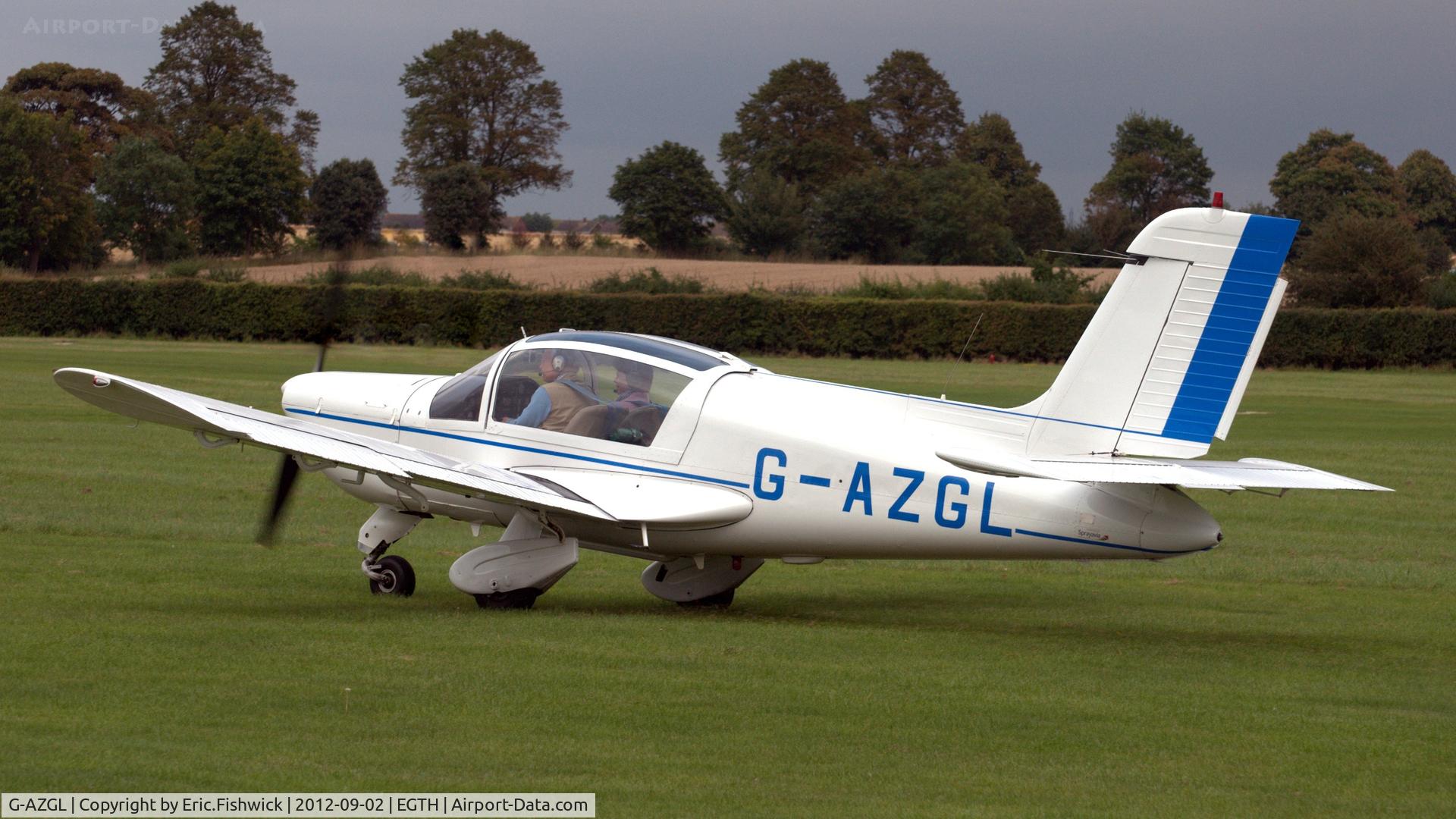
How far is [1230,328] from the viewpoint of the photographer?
392 inches

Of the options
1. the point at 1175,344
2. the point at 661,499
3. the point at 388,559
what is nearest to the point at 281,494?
the point at 388,559

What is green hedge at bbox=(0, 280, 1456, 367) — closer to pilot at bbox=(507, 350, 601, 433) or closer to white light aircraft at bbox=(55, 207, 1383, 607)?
pilot at bbox=(507, 350, 601, 433)

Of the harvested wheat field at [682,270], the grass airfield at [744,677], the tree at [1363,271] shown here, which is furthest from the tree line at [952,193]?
the grass airfield at [744,677]

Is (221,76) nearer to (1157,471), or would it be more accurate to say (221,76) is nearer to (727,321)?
(727,321)

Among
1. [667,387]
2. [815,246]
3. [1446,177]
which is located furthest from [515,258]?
[1446,177]

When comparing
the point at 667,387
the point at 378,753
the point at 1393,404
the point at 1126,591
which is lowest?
the point at 1393,404

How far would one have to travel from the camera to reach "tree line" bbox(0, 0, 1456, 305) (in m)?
80.7

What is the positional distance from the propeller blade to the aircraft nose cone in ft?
20.3

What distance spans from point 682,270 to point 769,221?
15052mm

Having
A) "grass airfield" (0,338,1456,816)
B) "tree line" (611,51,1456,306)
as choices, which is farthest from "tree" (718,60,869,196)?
"grass airfield" (0,338,1456,816)

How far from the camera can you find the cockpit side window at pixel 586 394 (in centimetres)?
1069

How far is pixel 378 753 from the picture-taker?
654 cm

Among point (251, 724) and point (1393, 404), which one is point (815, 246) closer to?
point (1393, 404)

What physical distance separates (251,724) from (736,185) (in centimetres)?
9881
